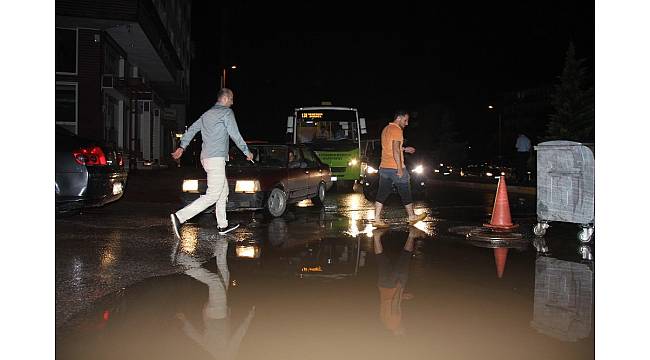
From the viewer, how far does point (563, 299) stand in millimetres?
5758

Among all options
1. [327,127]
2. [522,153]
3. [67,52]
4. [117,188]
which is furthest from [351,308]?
[67,52]

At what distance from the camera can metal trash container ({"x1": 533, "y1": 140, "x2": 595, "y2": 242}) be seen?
29.4 ft

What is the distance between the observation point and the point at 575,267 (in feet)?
24.0

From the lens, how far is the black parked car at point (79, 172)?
30.4 feet

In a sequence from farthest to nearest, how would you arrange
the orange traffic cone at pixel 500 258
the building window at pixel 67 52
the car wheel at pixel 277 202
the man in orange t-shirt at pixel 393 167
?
the building window at pixel 67 52, the car wheel at pixel 277 202, the man in orange t-shirt at pixel 393 167, the orange traffic cone at pixel 500 258

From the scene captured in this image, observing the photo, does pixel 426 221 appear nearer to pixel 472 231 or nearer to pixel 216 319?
pixel 472 231

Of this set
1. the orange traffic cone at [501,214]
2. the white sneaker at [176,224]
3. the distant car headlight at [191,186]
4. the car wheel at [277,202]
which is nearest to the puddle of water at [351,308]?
the white sneaker at [176,224]

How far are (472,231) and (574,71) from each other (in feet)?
142

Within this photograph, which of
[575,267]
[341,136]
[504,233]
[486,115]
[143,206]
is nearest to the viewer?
[575,267]

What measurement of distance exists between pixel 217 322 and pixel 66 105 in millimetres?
24000

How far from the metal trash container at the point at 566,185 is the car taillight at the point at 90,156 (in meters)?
6.24

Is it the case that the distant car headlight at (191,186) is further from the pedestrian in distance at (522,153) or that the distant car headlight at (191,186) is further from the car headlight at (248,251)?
the pedestrian in distance at (522,153)

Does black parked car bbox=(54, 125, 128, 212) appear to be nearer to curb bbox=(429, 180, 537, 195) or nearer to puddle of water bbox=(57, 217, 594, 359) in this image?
puddle of water bbox=(57, 217, 594, 359)

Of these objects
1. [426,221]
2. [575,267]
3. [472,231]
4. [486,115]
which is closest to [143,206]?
[426,221]
